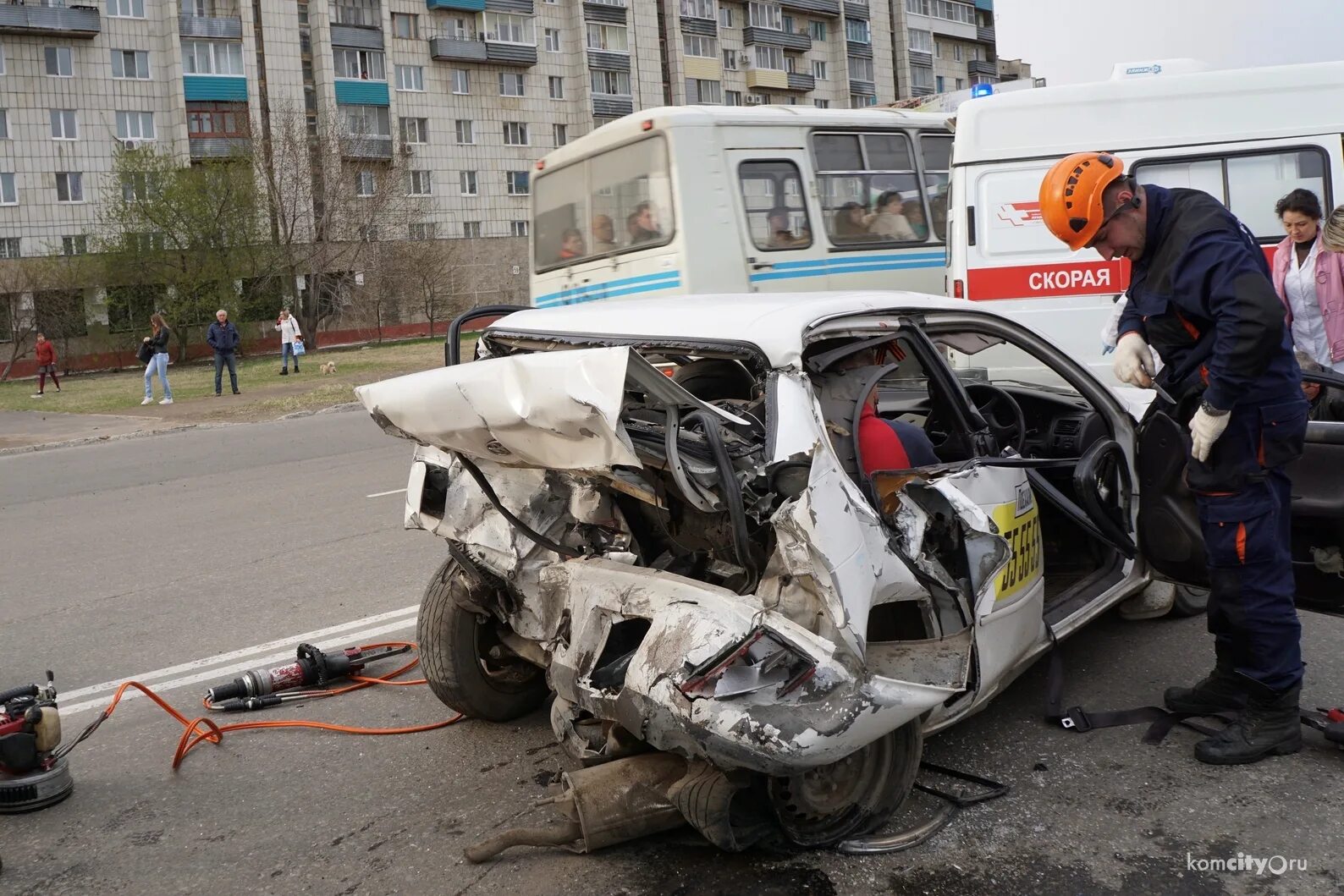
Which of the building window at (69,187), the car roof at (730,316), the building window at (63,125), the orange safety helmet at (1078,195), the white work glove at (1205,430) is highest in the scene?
the building window at (63,125)

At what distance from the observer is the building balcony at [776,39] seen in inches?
2409

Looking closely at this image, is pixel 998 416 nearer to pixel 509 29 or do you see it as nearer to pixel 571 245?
pixel 571 245

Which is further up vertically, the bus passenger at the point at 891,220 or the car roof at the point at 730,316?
the bus passenger at the point at 891,220

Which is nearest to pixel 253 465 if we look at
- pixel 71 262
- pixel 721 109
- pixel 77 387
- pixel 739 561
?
pixel 721 109

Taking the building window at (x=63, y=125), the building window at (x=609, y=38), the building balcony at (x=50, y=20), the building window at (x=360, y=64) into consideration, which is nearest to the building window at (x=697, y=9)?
the building window at (x=609, y=38)

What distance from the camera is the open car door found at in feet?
13.1

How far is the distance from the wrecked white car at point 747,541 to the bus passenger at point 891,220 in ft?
28.0

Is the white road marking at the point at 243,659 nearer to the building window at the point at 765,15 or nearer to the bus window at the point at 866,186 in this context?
the bus window at the point at 866,186

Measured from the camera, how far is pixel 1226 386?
141 inches

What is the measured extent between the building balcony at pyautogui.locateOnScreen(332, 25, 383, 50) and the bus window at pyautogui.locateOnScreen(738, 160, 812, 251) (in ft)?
139

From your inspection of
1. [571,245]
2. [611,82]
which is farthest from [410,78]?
[571,245]

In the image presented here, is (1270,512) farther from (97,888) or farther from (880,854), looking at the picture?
(97,888)

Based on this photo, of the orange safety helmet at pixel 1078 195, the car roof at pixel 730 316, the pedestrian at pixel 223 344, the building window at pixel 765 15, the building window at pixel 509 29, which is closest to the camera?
the car roof at pixel 730 316

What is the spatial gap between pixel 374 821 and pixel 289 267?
4017 cm
